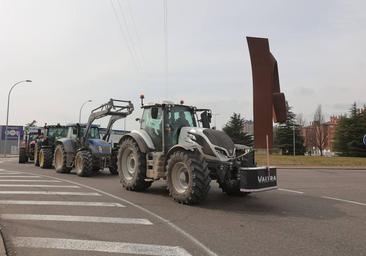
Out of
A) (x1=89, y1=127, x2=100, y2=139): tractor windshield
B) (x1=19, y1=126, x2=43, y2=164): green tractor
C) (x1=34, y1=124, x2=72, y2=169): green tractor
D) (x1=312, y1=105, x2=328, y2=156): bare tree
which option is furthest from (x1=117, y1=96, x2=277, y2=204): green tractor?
(x1=312, y1=105, x2=328, y2=156): bare tree

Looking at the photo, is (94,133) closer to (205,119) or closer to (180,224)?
(205,119)

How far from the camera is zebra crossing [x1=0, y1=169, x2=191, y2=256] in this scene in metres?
7.13

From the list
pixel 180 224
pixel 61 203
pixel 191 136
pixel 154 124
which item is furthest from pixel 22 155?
pixel 180 224

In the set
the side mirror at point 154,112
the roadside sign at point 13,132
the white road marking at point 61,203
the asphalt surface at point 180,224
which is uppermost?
the roadside sign at point 13,132

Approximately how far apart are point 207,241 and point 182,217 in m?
2.21

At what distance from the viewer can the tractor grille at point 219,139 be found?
473 inches

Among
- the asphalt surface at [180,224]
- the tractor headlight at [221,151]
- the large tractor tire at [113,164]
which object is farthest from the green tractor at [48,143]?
the tractor headlight at [221,151]

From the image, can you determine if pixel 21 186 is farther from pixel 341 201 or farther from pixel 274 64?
pixel 274 64

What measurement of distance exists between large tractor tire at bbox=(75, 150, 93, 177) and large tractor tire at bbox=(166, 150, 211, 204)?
27.5 feet

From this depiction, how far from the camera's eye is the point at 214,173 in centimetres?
1184

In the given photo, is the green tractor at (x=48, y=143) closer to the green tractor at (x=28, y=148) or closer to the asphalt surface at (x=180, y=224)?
the green tractor at (x=28, y=148)

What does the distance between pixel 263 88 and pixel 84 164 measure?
1980 cm

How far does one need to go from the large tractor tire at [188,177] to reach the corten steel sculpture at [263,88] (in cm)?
2272

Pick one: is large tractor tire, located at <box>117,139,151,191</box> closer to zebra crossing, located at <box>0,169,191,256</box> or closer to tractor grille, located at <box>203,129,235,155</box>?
zebra crossing, located at <box>0,169,191,256</box>
